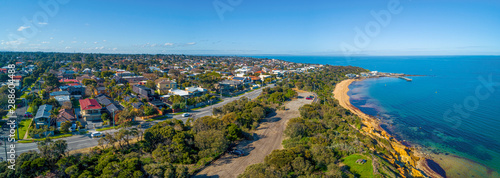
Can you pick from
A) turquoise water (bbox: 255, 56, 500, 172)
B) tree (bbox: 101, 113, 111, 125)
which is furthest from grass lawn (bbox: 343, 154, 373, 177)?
tree (bbox: 101, 113, 111, 125)

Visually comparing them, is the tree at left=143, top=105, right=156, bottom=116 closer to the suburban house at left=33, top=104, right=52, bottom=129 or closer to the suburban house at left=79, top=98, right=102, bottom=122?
the suburban house at left=79, top=98, right=102, bottom=122

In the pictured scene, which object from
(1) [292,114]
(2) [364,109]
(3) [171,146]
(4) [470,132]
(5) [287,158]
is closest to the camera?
(5) [287,158]

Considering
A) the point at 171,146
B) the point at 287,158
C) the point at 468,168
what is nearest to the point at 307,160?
the point at 287,158

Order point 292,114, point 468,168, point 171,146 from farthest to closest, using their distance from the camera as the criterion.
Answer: point 292,114 < point 468,168 < point 171,146

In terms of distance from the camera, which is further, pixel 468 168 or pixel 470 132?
pixel 470 132

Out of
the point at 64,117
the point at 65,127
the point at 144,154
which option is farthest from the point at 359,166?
the point at 64,117

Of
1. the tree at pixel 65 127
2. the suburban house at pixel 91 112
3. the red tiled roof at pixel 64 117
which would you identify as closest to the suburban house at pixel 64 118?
the red tiled roof at pixel 64 117

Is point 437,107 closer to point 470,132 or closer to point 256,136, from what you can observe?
point 470,132
